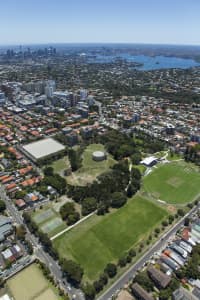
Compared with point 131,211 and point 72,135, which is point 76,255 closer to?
point 131,211

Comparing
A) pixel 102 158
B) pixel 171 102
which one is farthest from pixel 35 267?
pixel 171 102

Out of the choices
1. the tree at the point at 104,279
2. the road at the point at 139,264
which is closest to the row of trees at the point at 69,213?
the tree at the point at 104,279

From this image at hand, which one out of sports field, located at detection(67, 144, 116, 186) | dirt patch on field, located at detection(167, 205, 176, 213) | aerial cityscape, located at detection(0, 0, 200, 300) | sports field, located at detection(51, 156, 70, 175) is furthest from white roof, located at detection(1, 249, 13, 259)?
dirt patch on field, located at detection(167, 205, 176, 213)

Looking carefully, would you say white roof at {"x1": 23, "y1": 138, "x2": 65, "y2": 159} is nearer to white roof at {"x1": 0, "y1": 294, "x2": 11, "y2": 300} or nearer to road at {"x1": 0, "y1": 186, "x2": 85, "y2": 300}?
road at {"x1": 0, "y1": 186, "x2": 85, "y2": 300}

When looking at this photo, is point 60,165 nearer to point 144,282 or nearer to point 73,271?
point 73,271

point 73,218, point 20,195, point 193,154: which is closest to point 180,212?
point 73,218

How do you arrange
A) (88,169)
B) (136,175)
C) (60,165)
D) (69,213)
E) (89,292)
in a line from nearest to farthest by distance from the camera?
(89,292), (69,213), (136,175), (88,169), (60,165)

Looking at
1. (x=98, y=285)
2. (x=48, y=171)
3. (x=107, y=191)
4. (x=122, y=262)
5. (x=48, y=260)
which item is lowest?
(x=48, y=260)
